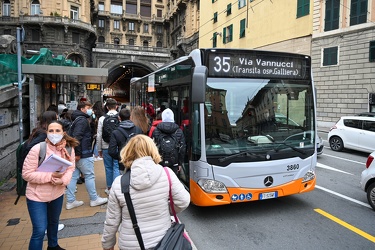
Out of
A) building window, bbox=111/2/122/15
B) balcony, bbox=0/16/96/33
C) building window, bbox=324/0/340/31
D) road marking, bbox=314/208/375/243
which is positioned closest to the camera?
road marking, bbox=314/208/375/243

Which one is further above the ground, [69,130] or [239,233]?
[69,130]

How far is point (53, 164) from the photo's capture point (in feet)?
10.1

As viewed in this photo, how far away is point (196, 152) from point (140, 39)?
6694cm

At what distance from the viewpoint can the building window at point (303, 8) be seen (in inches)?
833

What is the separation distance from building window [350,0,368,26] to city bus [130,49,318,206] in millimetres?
16604

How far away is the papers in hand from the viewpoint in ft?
9.78

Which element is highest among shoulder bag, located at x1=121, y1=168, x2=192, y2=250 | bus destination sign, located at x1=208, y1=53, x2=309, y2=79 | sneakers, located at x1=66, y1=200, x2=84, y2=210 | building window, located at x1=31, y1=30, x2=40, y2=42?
building window, located at x1=31, y1=30, x2=40, y2=42

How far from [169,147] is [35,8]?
148 ft

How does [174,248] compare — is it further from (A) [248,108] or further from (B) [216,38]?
(B) [216,38]

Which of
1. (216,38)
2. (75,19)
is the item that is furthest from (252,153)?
(75,19)

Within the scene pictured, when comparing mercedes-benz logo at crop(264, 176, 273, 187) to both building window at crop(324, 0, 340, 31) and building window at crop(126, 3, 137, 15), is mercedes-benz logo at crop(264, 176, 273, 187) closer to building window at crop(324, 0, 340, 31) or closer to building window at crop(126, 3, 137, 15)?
building window at crop(324, 0, 340, 31)

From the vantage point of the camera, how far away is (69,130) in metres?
5.10

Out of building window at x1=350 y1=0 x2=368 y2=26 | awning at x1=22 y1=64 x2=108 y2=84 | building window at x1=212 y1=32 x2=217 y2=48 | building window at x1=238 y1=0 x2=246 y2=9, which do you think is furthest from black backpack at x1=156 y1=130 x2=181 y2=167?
building window at x1=212 y1=32 x2=217 y2=48

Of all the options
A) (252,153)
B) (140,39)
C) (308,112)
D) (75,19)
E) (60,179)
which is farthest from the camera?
(140,39)
